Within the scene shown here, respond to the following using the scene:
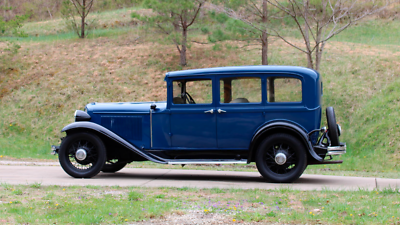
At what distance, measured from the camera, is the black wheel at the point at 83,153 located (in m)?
8.23

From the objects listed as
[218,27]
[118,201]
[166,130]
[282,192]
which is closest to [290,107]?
[282,192]

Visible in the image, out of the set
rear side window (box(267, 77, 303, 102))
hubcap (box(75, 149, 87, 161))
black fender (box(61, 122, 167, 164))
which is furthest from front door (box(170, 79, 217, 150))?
hubcap (box(75, 149, 87, 161))

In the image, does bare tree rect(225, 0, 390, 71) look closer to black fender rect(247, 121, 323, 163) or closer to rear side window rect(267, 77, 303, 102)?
rear side window rect(267, 77, 303, 102)

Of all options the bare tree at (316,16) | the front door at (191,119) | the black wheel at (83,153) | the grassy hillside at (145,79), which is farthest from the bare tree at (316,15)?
the black wheel at (83,153)

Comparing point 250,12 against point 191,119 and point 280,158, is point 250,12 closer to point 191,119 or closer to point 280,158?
point 191,119

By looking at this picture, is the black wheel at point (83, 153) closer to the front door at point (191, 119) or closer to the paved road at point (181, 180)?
the paved road at point (181, 180)

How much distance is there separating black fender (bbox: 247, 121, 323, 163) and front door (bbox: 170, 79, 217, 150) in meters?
0.76

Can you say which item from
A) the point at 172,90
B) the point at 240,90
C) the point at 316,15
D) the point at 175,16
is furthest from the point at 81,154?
the point at 175,16

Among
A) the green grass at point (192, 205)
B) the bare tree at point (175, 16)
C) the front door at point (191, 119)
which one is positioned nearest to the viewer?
the green grass at point (192, 205)

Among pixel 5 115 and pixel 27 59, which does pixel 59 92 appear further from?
pixel 27 59

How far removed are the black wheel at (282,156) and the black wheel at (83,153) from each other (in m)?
3.14

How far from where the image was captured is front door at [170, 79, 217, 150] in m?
7.96

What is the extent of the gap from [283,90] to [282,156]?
4.10 ft

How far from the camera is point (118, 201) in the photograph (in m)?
5.62
